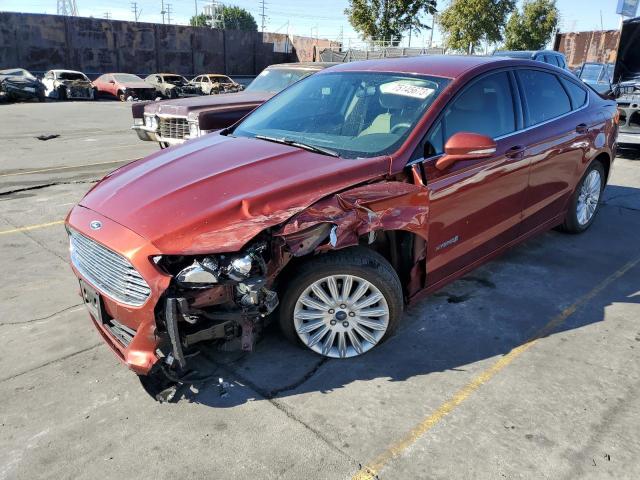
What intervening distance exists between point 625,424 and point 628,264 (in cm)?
259

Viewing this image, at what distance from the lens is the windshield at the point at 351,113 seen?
3.49 meters

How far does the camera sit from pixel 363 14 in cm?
2966

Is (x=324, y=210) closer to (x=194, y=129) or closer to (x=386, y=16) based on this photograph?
(x=194, y=129)

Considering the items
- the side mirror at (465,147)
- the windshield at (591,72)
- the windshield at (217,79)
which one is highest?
the windshield at (591,72)

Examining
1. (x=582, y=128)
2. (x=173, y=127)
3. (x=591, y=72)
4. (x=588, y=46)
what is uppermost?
(x=588, y=46)

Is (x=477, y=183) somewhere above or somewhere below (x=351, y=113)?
below

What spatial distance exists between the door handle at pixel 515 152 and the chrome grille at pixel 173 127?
528cm

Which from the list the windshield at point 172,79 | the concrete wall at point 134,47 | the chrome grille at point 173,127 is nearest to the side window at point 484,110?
the chrome grille at point 173,127

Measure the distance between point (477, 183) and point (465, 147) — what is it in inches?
19.1

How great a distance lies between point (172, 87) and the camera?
26219mm

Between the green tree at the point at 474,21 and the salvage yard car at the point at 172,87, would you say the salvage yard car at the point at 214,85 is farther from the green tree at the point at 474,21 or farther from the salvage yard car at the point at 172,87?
the green tree at the point at 474,21

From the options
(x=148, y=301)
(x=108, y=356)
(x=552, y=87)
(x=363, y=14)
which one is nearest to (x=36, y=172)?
(x=108, y=356)

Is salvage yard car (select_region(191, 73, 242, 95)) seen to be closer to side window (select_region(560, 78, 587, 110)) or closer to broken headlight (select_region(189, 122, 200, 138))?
broken headlight (select_region(189, 122, 200, 138))

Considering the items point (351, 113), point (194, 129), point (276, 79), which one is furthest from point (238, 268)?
point (276, 79)
